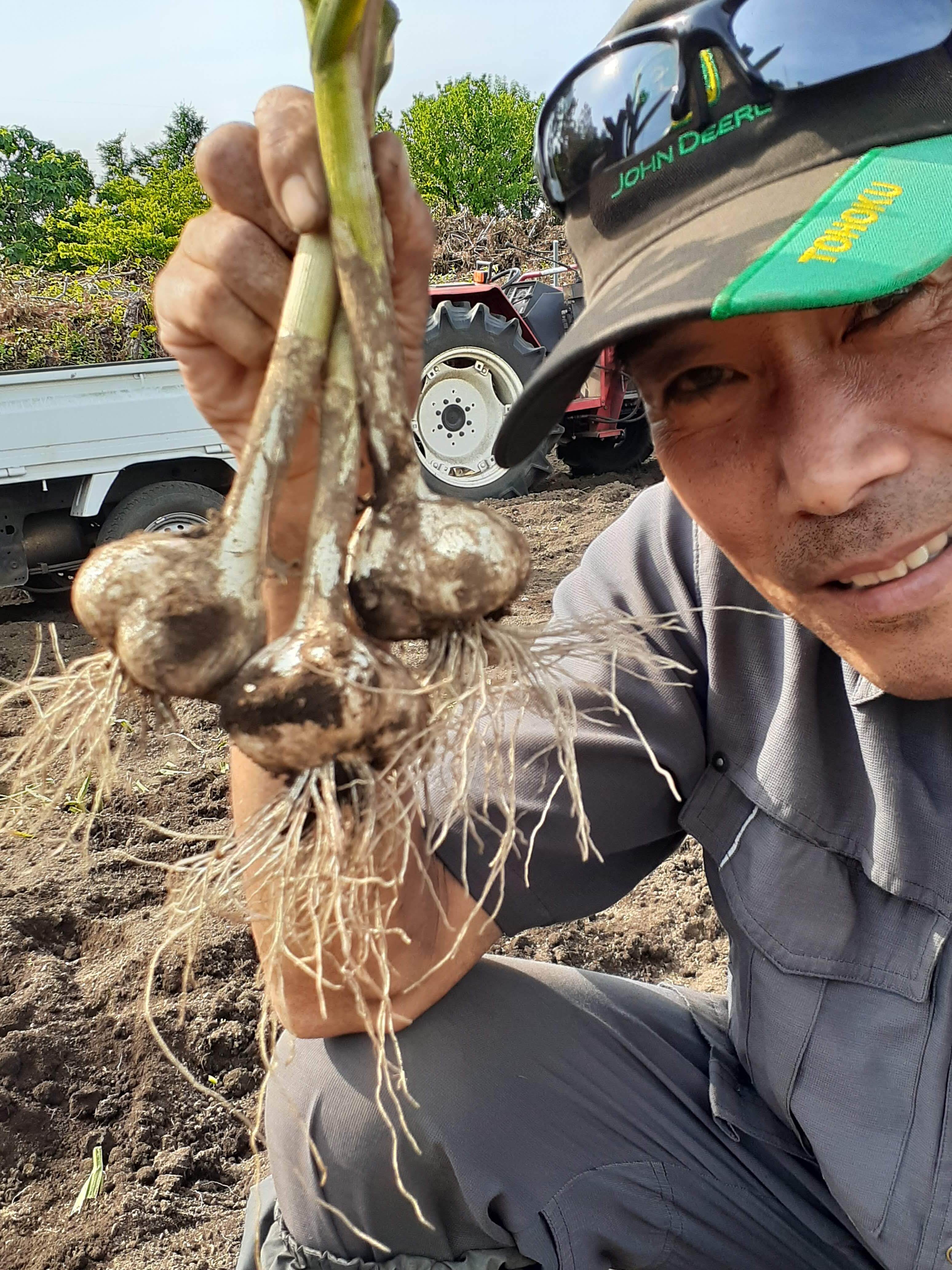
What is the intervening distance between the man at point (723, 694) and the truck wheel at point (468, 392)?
4268mm

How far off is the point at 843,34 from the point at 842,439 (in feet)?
1.34

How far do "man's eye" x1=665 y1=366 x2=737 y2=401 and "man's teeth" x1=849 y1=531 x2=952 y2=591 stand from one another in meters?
0.26

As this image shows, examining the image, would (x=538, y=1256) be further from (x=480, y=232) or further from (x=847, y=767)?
(x=480, y=232)

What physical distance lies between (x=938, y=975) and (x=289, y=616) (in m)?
0.92

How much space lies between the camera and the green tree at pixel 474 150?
99.5 feet

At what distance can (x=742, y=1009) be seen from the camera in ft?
4.67

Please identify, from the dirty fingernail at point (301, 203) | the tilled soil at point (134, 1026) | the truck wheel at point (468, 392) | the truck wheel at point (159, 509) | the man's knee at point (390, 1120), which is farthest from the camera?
the truck wheel at point (468, 392)

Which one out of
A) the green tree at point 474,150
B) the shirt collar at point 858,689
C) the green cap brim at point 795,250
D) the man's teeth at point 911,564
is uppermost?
the green tree at point 474,150

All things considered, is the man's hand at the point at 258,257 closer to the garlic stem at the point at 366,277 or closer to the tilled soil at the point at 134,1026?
the garlic stem at the point at 366,277

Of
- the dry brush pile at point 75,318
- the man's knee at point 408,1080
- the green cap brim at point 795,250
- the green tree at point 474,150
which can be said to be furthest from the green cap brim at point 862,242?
the green tree at point 474,150

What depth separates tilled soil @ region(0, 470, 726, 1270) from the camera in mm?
1662

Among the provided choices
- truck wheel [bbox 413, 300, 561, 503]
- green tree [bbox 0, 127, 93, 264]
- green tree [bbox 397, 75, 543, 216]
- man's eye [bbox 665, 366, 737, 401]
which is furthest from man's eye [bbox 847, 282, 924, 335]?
green tree [bbox 0, 127, 93, 264]

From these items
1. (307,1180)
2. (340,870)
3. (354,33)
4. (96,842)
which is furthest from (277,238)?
(96,842)

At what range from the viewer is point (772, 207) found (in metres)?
0.92
